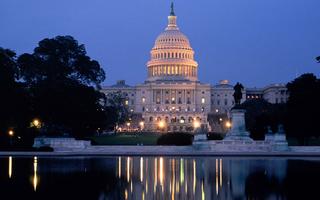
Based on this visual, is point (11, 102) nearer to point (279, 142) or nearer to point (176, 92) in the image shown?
point (279, 142)

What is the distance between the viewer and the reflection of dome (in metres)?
192

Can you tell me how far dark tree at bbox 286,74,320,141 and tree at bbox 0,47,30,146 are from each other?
2653 centimetres

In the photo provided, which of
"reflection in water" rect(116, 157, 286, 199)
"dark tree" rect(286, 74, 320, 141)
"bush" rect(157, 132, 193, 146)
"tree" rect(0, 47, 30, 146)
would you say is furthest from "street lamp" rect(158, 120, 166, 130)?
"reflection in water" rect(116, 157, 286, 199)

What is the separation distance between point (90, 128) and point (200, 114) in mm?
101476

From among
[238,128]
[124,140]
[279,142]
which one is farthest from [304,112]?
[124,140]

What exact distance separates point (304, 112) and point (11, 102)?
93.9ft

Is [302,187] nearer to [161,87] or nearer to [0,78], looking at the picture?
[0,78]

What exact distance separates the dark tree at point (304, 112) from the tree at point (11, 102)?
26.5m

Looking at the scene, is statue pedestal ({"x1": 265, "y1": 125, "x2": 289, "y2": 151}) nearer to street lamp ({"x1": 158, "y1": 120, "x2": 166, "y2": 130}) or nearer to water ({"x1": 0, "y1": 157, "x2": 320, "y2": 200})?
water ({"x1": 0, "y1": 157, "x2": 320, "y2": 200})

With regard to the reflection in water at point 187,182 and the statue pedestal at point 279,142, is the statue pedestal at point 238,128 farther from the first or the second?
the reflection in water at point 187,182

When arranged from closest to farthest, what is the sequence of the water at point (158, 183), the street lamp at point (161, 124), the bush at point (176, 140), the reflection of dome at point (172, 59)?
the water at point (158, 183), the bush at point (176, 140), the street lamp at point (161, 124), the reflection of dome at point (172, 59)

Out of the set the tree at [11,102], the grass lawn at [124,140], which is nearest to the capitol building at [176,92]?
the grass lawn at [124,140]

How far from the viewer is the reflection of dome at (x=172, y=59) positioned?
192000 millimetres

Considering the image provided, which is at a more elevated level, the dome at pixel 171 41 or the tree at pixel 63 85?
the dome at pixel 171 41
